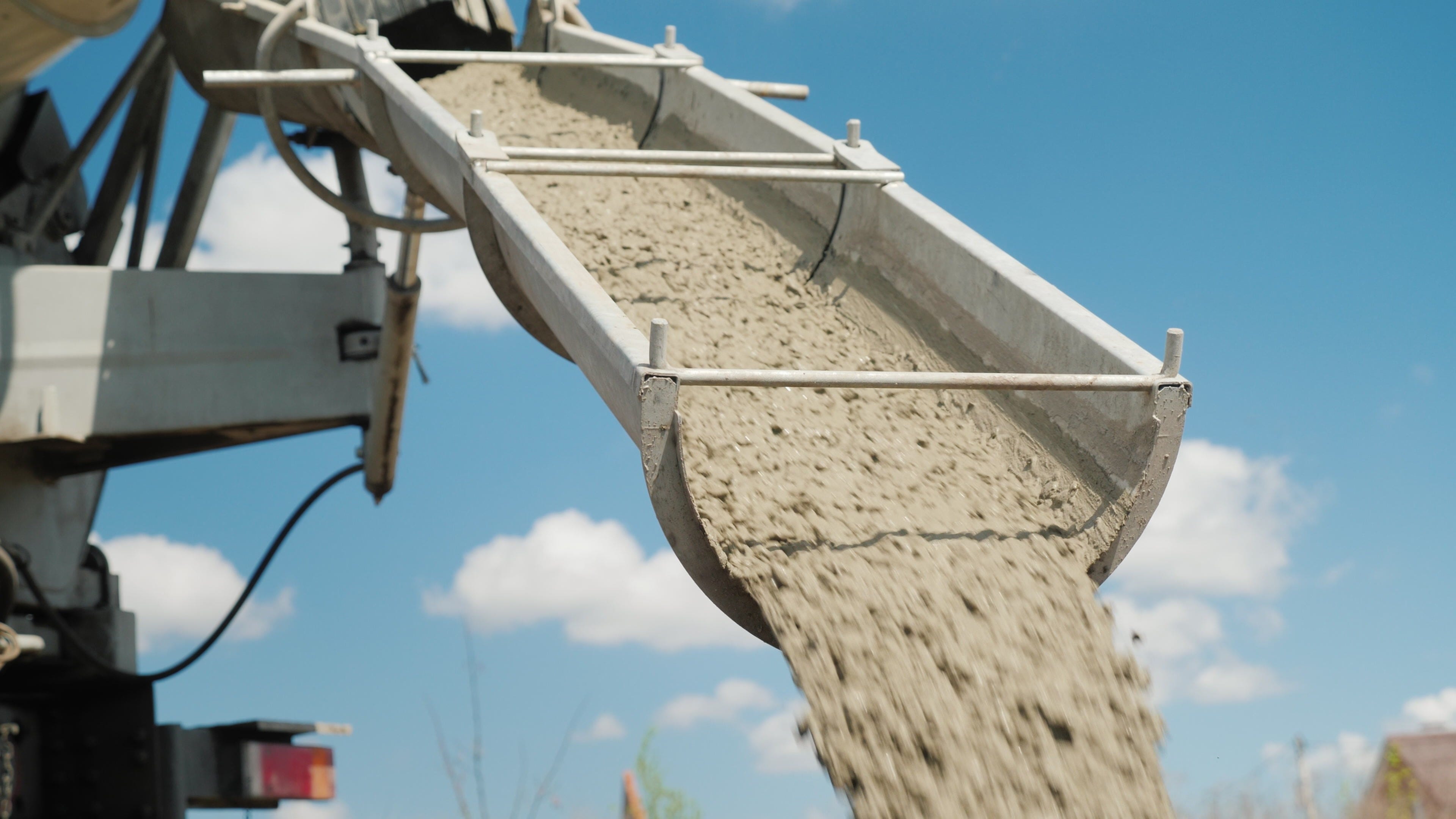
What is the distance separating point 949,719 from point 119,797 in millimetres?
3725

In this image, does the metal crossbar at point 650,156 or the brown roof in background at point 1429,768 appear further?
the brown roof in background at point 1429,768

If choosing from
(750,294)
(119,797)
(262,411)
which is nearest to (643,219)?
(750,294)

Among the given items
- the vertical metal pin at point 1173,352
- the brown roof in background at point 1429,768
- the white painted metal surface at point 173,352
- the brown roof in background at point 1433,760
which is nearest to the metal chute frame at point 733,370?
the vertical metal pin at point 1173,352

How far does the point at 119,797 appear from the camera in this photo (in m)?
4.91

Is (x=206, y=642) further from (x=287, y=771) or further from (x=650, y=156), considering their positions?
(x=650, y=156)

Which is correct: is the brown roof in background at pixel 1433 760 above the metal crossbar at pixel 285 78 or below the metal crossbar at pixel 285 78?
below

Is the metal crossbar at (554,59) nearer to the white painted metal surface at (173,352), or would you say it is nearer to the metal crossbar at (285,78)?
the metal crossbar at (285,78)

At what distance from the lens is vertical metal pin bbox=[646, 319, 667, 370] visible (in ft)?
8.04

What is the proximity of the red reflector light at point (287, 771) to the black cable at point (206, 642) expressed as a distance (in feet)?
1.38

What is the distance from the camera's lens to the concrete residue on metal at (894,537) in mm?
2279

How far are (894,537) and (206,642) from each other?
143 inches

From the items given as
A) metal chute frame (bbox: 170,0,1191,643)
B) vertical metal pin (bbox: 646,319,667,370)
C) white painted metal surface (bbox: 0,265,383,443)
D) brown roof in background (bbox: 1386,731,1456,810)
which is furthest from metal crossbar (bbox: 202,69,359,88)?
brown roof in background (bbox: 1386,731,1456,810)

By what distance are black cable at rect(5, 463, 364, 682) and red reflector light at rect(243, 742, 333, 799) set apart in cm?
42

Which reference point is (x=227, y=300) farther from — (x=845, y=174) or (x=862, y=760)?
(x=862, y=760)
